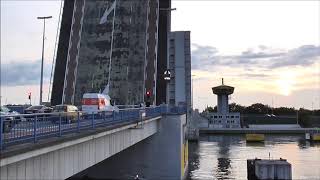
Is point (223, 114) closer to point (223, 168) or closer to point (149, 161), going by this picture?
point (223, 168)

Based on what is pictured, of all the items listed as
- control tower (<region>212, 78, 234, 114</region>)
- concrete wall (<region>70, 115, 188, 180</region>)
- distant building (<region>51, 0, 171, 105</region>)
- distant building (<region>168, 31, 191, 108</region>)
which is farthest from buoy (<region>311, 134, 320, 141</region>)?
concrete wall (<region>70, 115, 188, 180</region>)

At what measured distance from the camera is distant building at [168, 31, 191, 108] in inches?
2665

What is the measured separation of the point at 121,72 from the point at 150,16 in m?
7.68

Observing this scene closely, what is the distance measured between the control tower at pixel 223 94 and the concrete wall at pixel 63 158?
10065cm

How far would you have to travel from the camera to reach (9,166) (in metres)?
9.63

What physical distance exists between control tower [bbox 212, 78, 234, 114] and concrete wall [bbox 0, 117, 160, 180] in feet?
330

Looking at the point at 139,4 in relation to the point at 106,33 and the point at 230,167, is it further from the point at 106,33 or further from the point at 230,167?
the point at 230,167

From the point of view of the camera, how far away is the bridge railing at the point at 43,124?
10.2 m

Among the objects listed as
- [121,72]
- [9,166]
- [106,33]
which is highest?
[106,33]

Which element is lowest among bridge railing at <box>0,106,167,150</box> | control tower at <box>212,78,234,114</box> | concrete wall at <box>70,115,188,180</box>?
concrete wall at <box>70,115,188,180</box>

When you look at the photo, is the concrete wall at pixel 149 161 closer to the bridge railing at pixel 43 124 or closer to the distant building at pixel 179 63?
the bridge railing at pixel 43 124

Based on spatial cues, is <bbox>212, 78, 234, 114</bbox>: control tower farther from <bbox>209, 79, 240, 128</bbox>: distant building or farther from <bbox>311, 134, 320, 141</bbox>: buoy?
<bbox>311, 134, 320, 141</bbox>: buoy

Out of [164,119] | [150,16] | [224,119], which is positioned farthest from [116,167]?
[224,119]

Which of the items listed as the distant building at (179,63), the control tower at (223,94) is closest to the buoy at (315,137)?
the control tower at (223,94)
